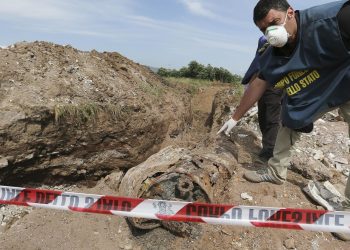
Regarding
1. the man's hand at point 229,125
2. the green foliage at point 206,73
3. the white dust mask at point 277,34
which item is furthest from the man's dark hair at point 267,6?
the green foliage at point 206,73

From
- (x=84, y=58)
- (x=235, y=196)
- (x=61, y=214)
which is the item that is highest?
(x=84, y=58)

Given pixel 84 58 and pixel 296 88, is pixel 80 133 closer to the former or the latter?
pixel 84 58

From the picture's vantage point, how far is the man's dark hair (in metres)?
3.04

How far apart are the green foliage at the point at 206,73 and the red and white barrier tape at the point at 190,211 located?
12.6 m

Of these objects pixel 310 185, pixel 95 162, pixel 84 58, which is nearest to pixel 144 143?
pixel 95 162

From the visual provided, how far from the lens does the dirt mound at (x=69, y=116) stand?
14.7 ft

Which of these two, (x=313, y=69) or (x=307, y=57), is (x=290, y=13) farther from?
(x=313, y=69)

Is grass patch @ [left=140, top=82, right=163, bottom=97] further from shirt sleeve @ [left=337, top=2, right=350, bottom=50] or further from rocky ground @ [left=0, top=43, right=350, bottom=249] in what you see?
shirt sleeve @ [left=337, top=2, right=350, bottom=50]

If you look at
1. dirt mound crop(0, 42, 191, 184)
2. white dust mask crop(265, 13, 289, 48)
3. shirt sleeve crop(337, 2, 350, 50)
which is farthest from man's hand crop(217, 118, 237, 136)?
dirt mound crop(0, 42, 191, 184)

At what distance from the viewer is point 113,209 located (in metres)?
2.92

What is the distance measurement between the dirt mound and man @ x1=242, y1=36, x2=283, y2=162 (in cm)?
202

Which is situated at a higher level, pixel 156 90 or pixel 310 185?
pixel 156 90

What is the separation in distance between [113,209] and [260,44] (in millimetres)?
2912

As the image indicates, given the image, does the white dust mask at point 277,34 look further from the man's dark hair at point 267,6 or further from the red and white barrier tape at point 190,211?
the red and white barrier tape at point 190,211
